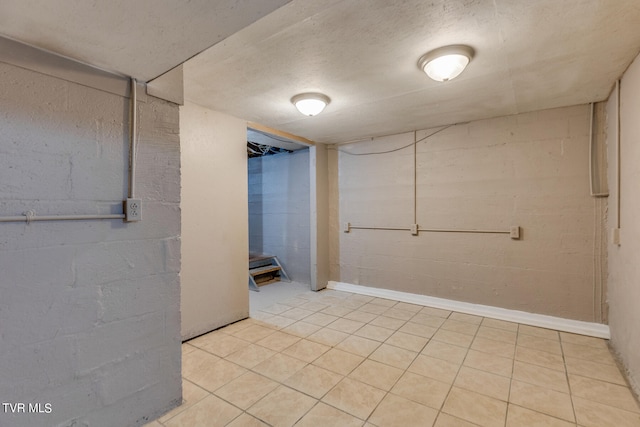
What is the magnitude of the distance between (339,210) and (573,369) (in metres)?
2.85

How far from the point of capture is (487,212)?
10.2 feet

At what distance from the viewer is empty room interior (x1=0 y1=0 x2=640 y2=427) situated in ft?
4.02

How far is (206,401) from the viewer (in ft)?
5.62

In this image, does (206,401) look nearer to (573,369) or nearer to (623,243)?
(573,369)

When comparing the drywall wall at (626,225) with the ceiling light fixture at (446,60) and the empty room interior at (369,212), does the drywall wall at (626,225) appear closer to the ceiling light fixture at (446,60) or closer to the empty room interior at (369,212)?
the empty room interior at (369,212)

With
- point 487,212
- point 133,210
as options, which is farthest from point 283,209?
point 133,210

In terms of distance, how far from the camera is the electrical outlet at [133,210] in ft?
4.81

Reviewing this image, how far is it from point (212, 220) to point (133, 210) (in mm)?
1306

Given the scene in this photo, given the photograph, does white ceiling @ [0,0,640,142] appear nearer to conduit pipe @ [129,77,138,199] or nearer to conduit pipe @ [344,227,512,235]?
conduit pipe @ [129,77,138,199]

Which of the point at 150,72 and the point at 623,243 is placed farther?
the point at 623,243

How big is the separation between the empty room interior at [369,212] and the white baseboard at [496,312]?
0.02m

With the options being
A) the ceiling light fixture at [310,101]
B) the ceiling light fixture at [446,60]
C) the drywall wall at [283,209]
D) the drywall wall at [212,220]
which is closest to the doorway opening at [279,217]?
the drywall wall at [283,209]

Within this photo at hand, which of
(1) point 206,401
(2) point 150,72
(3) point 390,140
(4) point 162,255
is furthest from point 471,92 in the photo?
(1) point 206,401

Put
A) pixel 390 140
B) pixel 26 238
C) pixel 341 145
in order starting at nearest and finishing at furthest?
pixel 26 238 → pixel 390 140 → pixel 341 145
